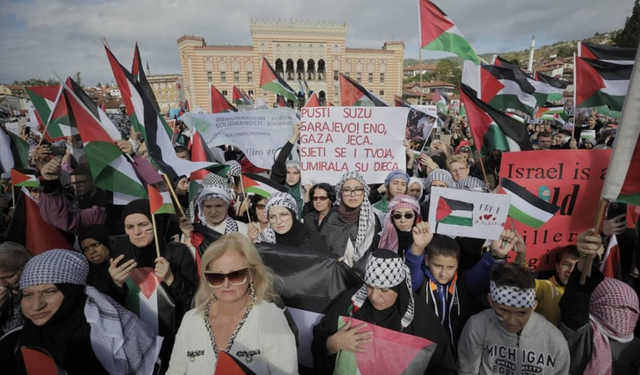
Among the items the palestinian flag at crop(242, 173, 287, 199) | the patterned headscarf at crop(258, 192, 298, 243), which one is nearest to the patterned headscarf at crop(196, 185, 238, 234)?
the patterned headscarf at crop(258, 192, 298, 243)

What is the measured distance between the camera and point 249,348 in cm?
181

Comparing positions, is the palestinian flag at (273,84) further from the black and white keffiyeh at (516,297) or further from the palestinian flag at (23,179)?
the black and white keffiyeh at (516,297)

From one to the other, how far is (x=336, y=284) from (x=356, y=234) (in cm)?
83

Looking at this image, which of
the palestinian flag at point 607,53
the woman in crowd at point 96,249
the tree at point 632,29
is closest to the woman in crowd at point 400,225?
the woman in crowd at point 96,249

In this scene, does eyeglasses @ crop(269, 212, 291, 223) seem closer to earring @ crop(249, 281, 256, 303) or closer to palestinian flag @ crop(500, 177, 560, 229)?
earring @ crop(249, 281, 256, 303)

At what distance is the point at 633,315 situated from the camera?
2049 millimetres

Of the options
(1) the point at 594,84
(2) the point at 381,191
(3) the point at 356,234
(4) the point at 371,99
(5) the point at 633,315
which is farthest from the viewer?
(4) the point at 371,99

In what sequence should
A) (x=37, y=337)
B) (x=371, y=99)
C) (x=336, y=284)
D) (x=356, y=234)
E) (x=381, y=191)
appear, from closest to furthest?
(x=37, y=337) < (x=336, y=284) < (x=356, y=234) < (x=381, y=191) < (x=371, y=99)

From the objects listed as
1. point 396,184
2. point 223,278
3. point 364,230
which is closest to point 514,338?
point 364,230

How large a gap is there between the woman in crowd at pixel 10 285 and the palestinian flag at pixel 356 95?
202 inches

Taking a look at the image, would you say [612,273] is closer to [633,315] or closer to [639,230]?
[639,230]

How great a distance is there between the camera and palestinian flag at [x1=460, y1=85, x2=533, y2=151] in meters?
3.64

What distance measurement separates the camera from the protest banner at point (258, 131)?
553cm


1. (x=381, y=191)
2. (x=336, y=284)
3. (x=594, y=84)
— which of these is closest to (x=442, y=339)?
(x=336, y=284)
